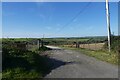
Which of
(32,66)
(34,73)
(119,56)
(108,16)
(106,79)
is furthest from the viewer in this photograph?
(108,16)

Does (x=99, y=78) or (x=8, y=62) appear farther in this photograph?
(x=8, y=62)

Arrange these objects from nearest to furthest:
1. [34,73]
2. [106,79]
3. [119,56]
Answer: [106,79], [34,73], [119,56]

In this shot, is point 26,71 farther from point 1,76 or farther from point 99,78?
point 99,78

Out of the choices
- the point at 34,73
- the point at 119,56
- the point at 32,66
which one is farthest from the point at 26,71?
the point at 119,56

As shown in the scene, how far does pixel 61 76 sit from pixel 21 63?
3.78 metres

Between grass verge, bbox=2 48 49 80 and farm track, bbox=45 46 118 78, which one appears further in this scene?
farm track, bbox=45 46 118 78

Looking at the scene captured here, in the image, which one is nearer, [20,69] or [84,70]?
[20,69]

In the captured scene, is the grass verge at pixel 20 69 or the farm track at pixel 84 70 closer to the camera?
the grass verge at pixel 20 69

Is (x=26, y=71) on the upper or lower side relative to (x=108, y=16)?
lower

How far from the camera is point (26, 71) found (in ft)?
45.3

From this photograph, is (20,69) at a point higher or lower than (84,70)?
higher

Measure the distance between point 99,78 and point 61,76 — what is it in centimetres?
197

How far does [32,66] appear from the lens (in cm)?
1541

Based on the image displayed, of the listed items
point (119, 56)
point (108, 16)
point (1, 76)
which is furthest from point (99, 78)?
point (108, 16)
